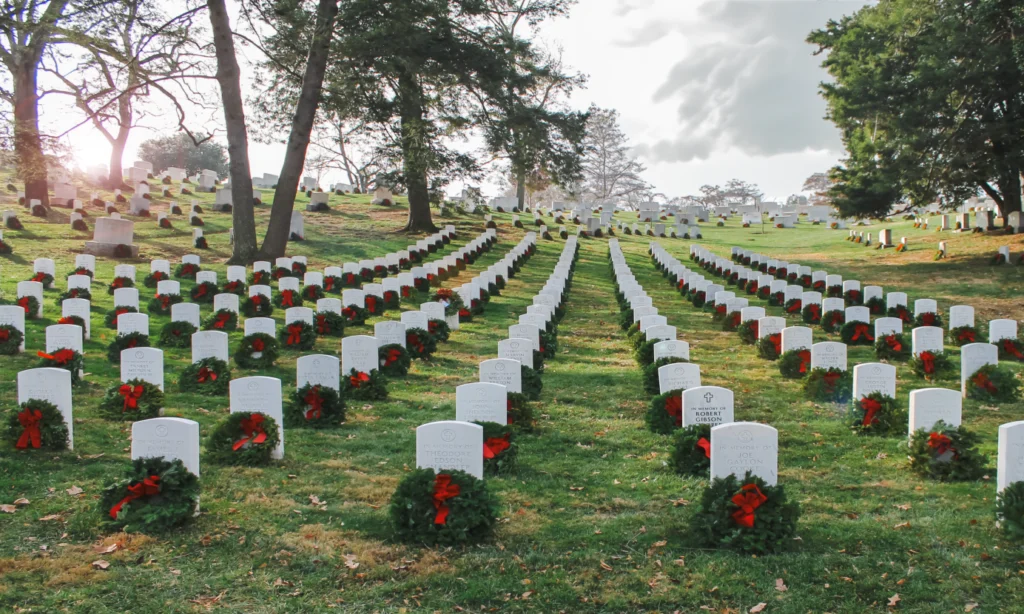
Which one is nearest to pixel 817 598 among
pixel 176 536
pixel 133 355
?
pixel 176 536

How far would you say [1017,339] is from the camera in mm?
13516

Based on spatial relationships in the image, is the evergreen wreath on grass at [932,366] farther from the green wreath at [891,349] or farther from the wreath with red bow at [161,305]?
the wreath with red bow at [161,305]

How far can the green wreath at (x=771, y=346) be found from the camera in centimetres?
1370

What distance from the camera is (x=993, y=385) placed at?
10461 mm

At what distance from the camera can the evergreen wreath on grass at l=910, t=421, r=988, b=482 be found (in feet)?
24.1

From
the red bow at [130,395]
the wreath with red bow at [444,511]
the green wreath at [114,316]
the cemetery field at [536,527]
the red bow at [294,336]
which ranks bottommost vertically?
the cemetery field at [536,527]

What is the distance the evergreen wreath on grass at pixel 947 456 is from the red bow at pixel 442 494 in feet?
14.6

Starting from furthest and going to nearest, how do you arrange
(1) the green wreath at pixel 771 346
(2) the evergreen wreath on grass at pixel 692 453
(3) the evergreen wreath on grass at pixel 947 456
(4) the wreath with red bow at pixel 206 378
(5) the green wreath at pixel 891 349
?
(1) the green wreath at pixel 771 346, (5) the green wreath at pixel 891 349, (4) the wreath with red bow at pixel 206 378, (2) the evergreen wreath on grass at pixel 692 453, (3) the evergreen wreath on grass at pixel 947 456

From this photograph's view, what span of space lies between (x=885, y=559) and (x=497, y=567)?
2.73 m

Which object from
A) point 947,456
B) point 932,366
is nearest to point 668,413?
point 947,456

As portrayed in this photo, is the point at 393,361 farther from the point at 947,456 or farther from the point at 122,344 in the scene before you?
the point at 947,456

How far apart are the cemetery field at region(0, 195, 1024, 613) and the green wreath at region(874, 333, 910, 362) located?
110cm

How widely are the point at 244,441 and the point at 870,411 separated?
676 cm

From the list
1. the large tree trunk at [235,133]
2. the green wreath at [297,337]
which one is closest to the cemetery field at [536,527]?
the green wreath at [297,337]
